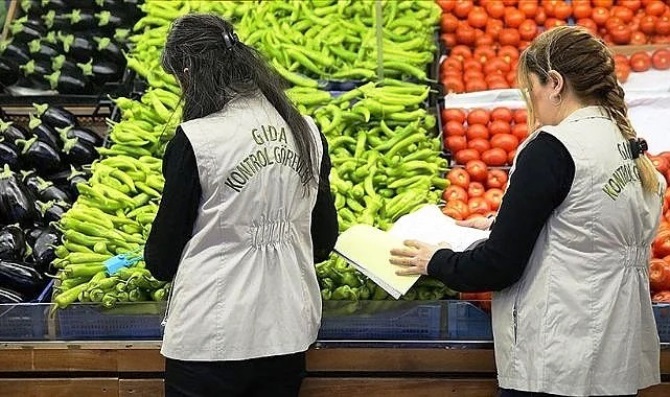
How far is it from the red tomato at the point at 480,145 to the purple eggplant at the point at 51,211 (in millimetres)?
1851

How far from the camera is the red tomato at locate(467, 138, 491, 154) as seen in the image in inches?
168

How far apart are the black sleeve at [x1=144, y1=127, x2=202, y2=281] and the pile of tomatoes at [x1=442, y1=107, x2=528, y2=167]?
1996 mm

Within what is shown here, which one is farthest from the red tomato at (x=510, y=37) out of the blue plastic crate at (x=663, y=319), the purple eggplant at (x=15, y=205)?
the purple eggplant at (x=15, y=205)

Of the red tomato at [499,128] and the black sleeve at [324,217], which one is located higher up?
the red tomato at [499,128]

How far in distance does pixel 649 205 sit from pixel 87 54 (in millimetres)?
3427

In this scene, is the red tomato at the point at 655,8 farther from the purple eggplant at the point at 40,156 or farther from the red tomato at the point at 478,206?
the purple eggplant at the point at 40,156

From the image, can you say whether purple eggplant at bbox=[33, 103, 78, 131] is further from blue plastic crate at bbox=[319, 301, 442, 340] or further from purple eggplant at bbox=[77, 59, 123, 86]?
blue plastic crate at bbox=[319, 301, 442, 340]

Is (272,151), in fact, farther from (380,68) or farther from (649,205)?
(380,68)

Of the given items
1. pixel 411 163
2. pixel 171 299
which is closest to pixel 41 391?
pixel 171 299

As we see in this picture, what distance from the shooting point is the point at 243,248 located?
2523 millimetres

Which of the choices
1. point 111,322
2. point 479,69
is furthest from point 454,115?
point 111,322

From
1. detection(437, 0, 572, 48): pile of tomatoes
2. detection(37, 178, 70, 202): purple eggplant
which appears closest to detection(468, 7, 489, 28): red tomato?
detection(437, 0, 572, 48): pile of tomatoes

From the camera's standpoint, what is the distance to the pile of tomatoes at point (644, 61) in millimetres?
4918

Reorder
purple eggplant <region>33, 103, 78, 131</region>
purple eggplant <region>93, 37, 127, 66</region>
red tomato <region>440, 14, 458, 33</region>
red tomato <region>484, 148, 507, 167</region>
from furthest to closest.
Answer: red tomato <region>440, 14, 458, 33</region> < purple eggplant <region>93, 37, 127, 66</region> < purple eggplant <region>33, 103, 78, 131</region> < red tomato <region>484, 148, 507, 167</region>
